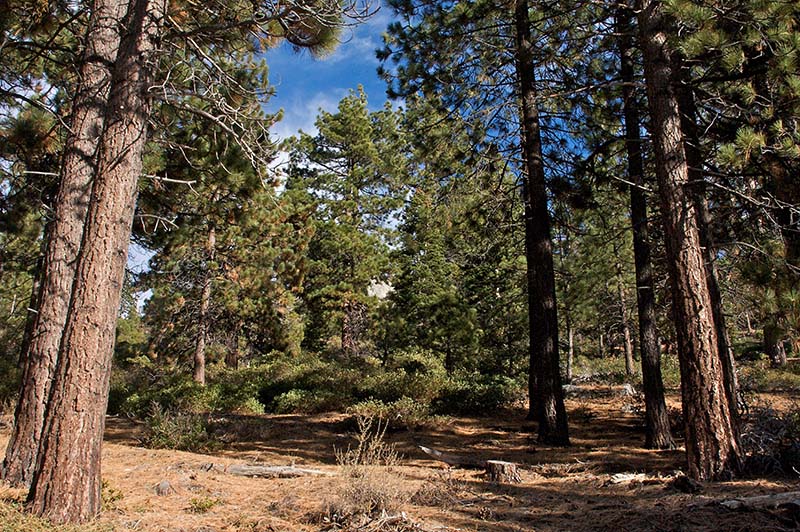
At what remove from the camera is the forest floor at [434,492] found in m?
4.23

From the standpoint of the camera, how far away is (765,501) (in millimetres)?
4016

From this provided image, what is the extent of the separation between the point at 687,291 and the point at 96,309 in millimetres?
5807

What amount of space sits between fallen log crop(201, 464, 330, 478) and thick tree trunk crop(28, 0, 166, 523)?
2.36m

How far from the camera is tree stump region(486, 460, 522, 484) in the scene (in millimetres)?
6090

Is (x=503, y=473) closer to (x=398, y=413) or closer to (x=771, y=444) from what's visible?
(x=771, y=444)

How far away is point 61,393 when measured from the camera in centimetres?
416

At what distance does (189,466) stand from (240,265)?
950cm

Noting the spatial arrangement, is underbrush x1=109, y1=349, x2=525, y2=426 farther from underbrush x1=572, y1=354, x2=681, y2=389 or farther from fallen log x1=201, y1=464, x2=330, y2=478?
underbrush x1=572, y1=354, x2=681, y2=389

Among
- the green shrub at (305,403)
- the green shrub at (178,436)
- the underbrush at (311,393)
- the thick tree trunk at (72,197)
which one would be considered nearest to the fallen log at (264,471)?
the green shrub at (178,436)

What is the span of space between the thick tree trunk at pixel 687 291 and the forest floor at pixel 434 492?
1.38 feet

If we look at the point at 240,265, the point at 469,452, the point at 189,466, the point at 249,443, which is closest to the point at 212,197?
the point at 240,265

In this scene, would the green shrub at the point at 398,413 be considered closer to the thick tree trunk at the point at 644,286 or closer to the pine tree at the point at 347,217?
the thick tree trunk at the point at 644,286

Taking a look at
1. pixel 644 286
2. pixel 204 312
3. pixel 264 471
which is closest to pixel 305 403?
pixel 204 312

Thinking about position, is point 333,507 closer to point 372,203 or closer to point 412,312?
point 412,312
